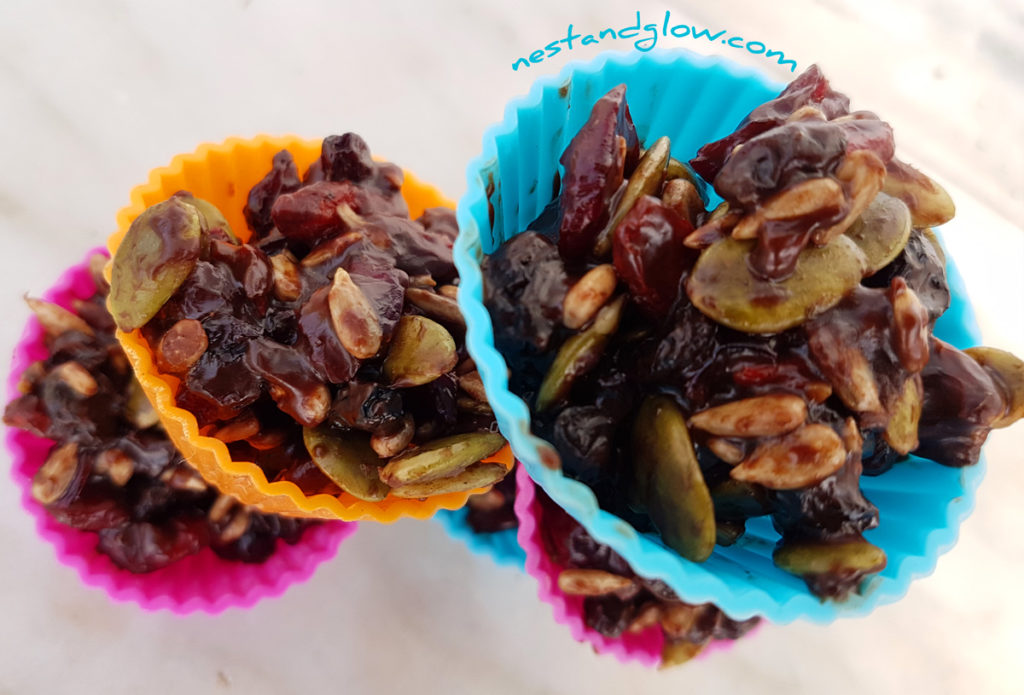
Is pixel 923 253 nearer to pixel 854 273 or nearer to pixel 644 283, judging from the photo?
pixel 854 273

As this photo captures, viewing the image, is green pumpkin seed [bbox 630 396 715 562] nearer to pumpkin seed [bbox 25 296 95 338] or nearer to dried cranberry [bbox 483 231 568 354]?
dried cranberry [bbox 483 231 568 354]

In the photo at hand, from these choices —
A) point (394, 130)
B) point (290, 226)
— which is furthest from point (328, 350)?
point (394, 130)

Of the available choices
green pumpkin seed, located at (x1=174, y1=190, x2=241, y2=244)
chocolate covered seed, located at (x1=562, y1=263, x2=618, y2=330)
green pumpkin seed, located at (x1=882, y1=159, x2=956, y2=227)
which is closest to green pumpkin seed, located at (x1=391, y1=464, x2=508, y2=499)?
chocolate covered seed, located at (x1=562, y1=263, x2=618, y2=330)

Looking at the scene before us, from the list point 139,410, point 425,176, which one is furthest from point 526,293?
point 425,176

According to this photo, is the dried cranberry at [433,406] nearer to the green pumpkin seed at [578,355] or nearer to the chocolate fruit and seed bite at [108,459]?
the green pumpkin seed at [578,355]

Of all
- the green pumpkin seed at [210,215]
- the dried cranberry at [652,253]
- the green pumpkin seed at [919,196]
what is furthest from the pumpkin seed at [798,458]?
the green pumpkin seed at [210,215]

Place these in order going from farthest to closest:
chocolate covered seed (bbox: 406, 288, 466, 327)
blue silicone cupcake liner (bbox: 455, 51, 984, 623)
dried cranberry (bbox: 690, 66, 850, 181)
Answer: chocolate covered seed (bbox: 406, 288, 466, 327)
dried cranberry (bbox: 690, 66, 850, 181)
blue silicone cupcake liner (bbox: 455, 51, 984, 623)
